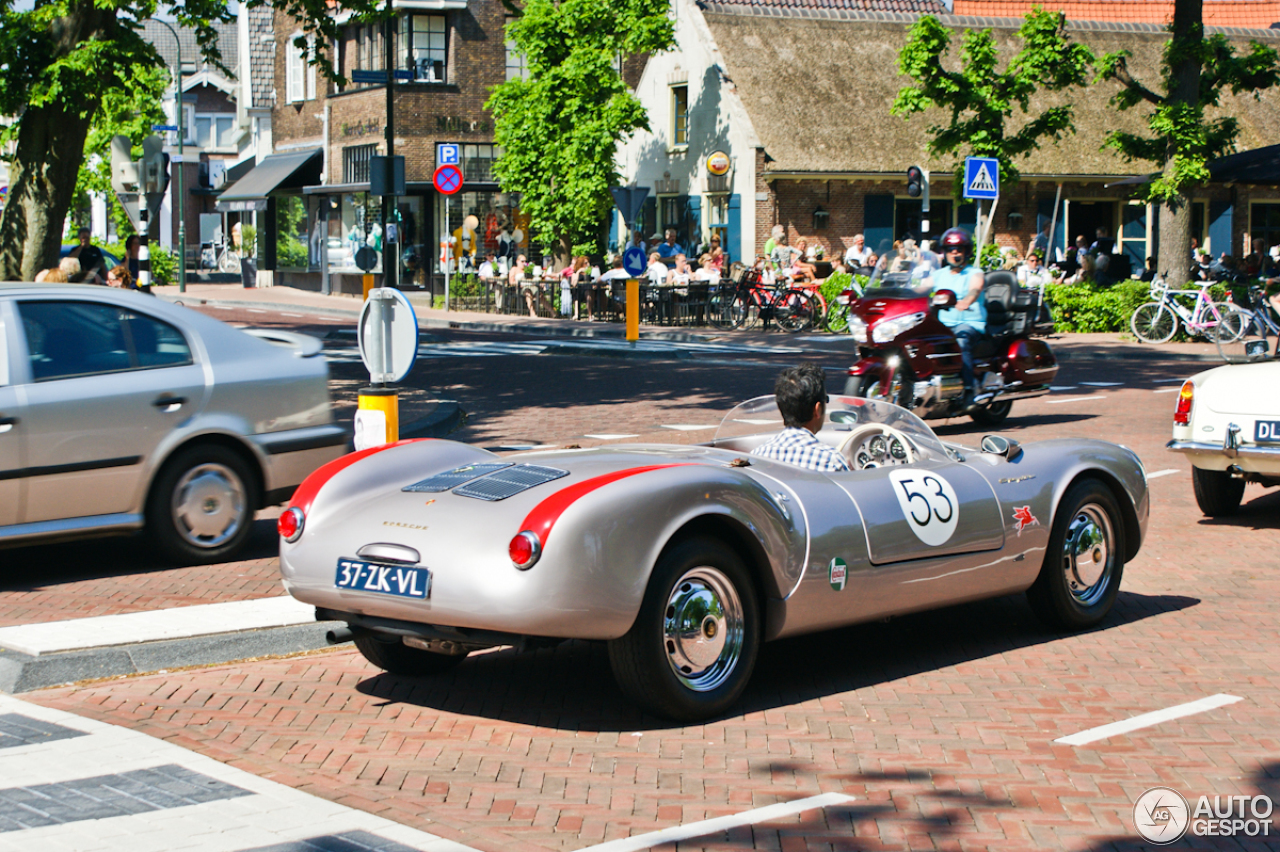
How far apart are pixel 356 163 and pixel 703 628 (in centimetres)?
3969

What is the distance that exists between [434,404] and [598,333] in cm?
1308

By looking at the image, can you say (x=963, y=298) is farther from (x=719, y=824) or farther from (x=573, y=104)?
(x=573, y=104)

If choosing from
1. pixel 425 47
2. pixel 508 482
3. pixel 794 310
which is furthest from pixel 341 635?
pixel 425 47

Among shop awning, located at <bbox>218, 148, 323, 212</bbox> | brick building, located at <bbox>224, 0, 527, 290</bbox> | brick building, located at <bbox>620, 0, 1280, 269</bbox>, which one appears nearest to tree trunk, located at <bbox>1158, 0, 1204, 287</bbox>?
brick building, located at <bbox>620, 0, 1280, 269</bbox>

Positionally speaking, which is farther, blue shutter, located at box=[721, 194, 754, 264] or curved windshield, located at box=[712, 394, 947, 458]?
blue shutter, located at box=[721, 194, 754, 264]

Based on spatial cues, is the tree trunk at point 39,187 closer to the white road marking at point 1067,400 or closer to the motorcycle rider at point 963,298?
the motorcycle rider at point 963,298

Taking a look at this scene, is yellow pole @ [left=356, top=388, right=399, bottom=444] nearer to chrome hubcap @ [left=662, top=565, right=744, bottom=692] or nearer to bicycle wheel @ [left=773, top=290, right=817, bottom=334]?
chrome hubcap @ [left=662, top=565, right=744, bottom=692]

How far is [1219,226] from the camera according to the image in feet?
131

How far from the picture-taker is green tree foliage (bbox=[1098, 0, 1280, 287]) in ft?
81.8

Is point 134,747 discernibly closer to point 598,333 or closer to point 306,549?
point 306,549

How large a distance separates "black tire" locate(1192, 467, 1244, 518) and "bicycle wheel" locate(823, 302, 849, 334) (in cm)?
1751

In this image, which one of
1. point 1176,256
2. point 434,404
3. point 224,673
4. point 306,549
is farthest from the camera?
point 1176,256

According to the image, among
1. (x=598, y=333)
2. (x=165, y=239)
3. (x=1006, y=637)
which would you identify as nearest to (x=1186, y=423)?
(x=1006, y=637)

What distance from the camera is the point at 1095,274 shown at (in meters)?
28.1
